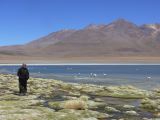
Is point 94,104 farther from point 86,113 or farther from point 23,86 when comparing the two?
point 23,86

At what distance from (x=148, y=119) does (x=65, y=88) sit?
19674 mm

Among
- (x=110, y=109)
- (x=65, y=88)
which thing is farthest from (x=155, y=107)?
(x=65, y=88)

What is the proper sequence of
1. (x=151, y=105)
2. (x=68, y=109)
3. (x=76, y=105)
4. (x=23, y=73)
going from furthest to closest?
(x=23, y=73) < (x=151, y=105) < (x=76, y=105) < (x=68, y=109)

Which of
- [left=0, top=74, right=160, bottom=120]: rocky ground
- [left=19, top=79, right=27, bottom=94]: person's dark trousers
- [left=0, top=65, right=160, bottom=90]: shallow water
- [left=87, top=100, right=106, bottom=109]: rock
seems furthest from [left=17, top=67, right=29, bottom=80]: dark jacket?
[left=0, top=65, right=160, bottom=90]: shallow water

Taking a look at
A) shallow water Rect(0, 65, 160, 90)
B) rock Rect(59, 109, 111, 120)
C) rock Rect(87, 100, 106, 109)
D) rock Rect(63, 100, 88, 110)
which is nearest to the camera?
rock Rect(59, 109, 111, 120)

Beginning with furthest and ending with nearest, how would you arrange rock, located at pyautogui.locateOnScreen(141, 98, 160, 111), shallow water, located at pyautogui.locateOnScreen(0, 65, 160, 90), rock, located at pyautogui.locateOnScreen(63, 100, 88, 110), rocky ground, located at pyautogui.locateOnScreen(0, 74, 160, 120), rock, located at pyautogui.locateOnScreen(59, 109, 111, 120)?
shallow water, located at pyautogui.locateOnScreen(0, 65, 160, 90) → rock, located at pyautogui.locateOnScreen(141, 98, 160, 111) → rock, located at pyautogui.locateOnScreen(63, 100, 88, 110) → rock, located at pyautogui.locateOnScreen(59, 109, 111, 120) → rocky ground, located at pyautogui.locateOnScreen(0, 74, 160, 120)

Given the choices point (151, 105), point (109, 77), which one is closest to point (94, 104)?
point (151, 105)

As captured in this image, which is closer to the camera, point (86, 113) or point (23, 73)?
point (86, 113)

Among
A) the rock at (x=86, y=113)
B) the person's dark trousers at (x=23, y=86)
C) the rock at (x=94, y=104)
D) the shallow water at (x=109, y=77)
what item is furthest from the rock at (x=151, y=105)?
the shallow water at (x=109, y=77)

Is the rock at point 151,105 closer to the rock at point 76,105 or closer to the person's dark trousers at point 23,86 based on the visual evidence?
the rock at point 76,105

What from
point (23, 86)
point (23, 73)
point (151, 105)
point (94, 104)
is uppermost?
point (23, 73)

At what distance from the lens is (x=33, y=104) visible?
2694cm

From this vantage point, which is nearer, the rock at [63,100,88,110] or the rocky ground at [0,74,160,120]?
the rocky ground at [0,74,160,120]

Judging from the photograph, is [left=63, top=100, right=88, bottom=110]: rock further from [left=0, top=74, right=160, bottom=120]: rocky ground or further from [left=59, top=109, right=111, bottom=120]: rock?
[left=59, top=109, right=111, bottom=120]: rock
